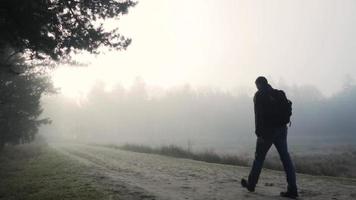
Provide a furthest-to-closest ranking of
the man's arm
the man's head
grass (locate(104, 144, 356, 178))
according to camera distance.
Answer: grass (locate(104, 144, 356, 178)) → the man's head → the man's arm

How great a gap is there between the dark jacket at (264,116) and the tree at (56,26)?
20.3 feet

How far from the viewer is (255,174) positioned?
781 centimetres

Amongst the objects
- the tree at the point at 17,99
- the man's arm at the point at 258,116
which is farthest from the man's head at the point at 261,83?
the tree at the point at 17,99

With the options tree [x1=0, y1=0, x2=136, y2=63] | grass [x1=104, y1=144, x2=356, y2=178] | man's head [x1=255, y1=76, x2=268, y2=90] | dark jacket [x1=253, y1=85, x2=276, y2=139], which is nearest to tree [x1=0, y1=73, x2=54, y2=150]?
grass [x1=104, y1=144, x2=356, y2=178]

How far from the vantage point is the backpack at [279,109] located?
7.52m

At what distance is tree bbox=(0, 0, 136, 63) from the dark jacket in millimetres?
6183

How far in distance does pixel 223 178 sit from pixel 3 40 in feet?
23.9

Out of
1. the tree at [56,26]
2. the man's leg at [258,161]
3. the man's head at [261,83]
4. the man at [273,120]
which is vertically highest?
the tree at [56,26]

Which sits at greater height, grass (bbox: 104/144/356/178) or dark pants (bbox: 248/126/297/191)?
grass (bbox: 104/144/356/178)

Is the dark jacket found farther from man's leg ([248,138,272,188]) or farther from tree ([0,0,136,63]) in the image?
tree ([0,0,136,63])

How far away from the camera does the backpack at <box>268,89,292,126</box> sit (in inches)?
296

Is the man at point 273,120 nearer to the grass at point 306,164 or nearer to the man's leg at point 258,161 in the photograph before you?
the man's leg at point 258,161

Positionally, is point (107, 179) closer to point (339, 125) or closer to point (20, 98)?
point (20, 98)

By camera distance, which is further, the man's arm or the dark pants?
the man's arm
